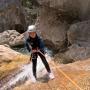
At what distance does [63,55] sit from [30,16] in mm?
17797

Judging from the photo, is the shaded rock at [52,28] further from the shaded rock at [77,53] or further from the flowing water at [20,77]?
the flowing water at [20,77]

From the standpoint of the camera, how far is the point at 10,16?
3419cm

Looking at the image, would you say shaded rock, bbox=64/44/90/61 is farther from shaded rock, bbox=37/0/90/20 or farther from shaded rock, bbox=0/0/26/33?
shaded rock, bbox=0/0/26/33

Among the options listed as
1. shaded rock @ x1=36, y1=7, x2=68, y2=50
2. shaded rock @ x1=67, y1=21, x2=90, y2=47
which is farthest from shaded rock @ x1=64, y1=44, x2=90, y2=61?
shaded rock @ x1=36, y1=7, x2=68, y2=50

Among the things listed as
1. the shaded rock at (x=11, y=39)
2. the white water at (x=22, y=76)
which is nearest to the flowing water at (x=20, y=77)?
the white water at (x=22, y=76)

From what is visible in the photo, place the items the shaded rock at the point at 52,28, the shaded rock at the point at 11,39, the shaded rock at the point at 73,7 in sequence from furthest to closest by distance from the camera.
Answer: the shaded rock at the point at 11,39
the shaded rock at the point at 52,28
the shaded rock at the point at 73,7

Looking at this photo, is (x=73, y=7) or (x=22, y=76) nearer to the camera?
(x=22, y=76)

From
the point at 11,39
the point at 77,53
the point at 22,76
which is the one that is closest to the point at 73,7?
the point at 77,53

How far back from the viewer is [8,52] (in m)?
14.7

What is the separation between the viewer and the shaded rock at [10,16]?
33812mm

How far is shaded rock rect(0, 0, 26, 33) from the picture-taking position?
33.8 m

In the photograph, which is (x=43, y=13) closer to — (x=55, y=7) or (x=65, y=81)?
(x=55, y=7)

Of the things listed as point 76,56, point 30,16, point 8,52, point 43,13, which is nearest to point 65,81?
point 8,52

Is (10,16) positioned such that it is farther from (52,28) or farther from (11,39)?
(52,28)
